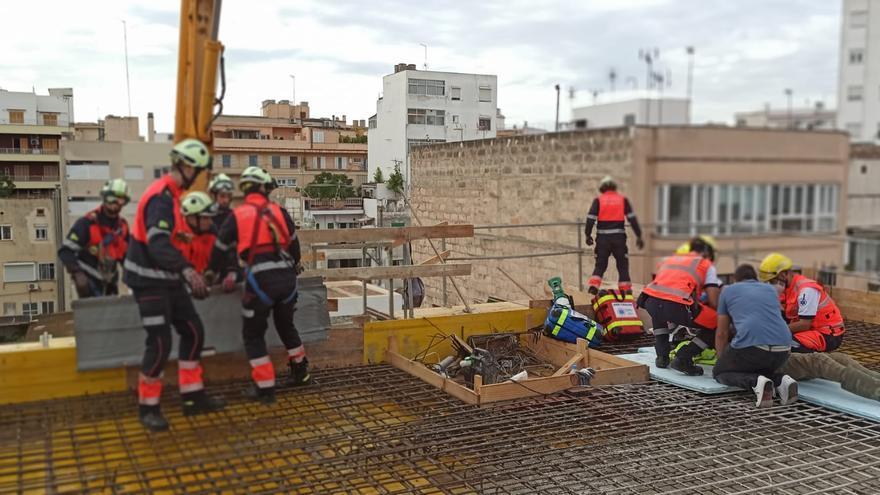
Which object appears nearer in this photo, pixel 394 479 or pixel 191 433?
pixel 394 479

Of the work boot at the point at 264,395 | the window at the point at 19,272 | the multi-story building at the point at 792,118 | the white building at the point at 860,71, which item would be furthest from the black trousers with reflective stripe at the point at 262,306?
the window at the point at 19,272

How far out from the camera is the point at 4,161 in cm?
2073

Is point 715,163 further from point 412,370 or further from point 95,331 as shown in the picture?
point 95,331

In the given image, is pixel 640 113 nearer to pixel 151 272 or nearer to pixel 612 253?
pixel 151 272

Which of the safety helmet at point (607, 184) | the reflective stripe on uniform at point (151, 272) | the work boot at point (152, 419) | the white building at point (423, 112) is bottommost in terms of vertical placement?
the work boot at point (152, 419)

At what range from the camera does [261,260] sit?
5.02 m

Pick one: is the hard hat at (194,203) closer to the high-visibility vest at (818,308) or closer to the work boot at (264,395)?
the work boot at (264,395)

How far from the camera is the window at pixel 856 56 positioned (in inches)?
135

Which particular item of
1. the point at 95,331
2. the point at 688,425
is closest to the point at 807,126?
the point at 688,425

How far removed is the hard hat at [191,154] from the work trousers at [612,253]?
3195 mm

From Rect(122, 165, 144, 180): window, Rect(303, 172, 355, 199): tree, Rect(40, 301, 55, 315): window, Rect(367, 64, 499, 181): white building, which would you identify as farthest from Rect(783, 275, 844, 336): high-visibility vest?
Rect(303, 172, 355, 199): tree

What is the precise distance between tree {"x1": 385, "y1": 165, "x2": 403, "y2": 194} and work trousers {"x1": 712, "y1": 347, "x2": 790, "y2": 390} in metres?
7.53

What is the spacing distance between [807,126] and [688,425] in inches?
96.5

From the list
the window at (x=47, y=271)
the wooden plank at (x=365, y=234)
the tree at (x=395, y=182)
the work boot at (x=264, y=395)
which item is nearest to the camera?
the work boot at (x=264, y=395)
